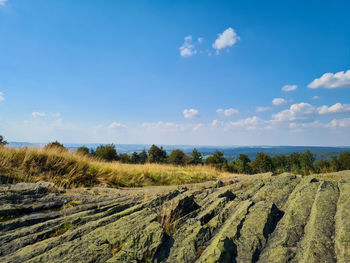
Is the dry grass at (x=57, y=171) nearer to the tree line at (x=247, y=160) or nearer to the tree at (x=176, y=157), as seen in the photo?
the tree line at (x=247, y=160)

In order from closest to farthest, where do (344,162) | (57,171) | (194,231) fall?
(194,231) → (57,171) → (344,162)

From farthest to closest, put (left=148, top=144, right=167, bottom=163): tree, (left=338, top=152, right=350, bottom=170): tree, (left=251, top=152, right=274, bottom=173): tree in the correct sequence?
(left=251, top=152, right=274, bottom=173): tree → (left=148, top=144, right=167, bottom=163): tree → (left=338, top=152, right=350, bottom=170): tree

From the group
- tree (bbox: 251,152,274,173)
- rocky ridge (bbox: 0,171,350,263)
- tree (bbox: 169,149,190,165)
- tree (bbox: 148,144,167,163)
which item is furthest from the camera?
tree (bbox: 251,152,274,173)

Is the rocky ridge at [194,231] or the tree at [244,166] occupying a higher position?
the rocky ridge at [194,231]

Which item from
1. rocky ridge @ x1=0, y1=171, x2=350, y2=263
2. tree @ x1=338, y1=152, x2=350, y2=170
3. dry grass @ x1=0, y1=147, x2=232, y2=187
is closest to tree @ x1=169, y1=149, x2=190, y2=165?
tree @ x1=338, y1=152, x2=350, y2=170

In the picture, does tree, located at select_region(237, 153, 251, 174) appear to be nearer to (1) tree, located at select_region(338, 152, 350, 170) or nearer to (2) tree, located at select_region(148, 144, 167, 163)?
(1) tree, located at select_region(338, 152, 350, 170)

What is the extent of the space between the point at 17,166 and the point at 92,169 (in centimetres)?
371

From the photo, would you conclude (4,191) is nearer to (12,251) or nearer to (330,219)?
(12,251)

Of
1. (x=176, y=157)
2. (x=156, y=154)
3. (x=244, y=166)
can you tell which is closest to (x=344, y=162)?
(x=244, y=166)

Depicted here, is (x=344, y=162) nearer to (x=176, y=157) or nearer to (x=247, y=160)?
(x=247, y=160)

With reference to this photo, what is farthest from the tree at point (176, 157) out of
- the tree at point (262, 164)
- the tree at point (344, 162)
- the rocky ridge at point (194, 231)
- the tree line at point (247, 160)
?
Result: the rocky ridge at point (194, 231)

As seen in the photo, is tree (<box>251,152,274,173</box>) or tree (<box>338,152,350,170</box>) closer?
tree (<box>338,152,350,170</box>)

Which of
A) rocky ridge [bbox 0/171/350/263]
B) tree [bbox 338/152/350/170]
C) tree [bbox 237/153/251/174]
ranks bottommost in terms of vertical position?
tree [bbox 237/153/251/174]

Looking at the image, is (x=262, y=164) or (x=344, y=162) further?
(x=262, y=164)
